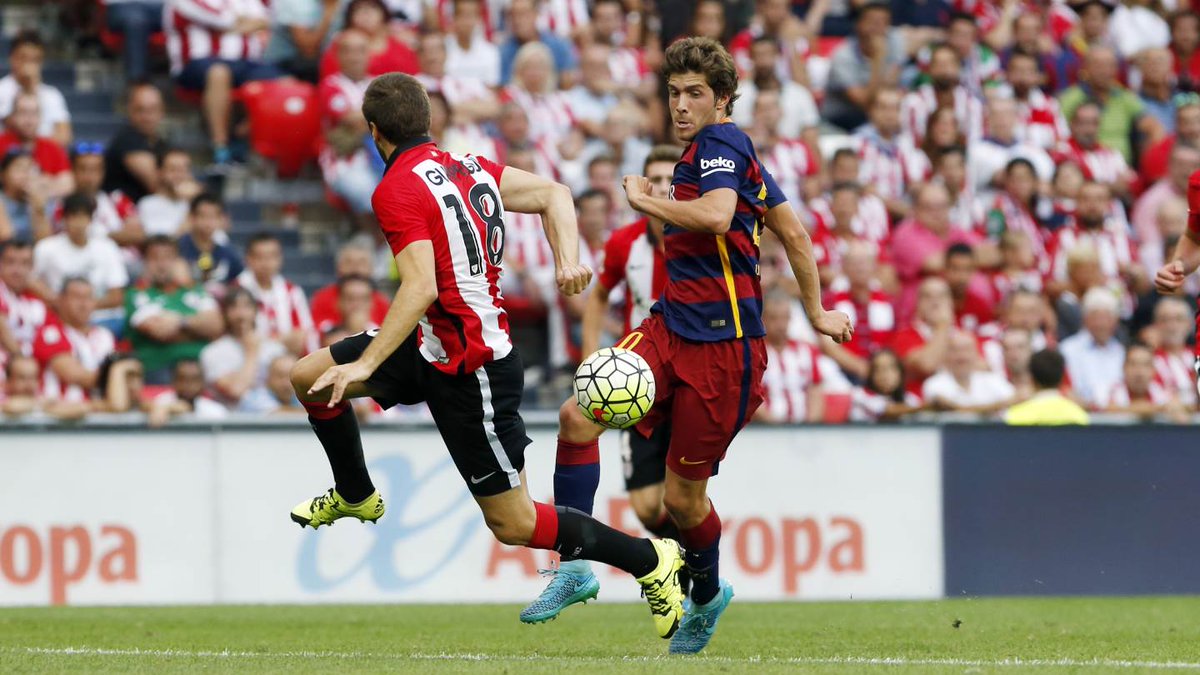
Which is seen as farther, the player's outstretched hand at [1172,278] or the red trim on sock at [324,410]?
the player's outstretched hand at [1172,278]

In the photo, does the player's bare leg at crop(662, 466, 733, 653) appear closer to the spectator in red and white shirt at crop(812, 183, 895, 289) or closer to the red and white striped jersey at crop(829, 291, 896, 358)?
the red and white striped jersey at crop(829, 291, 896, 358)

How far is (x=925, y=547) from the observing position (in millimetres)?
12203

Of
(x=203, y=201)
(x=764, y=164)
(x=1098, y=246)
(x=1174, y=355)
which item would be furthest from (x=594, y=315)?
(x=1098, y=246)

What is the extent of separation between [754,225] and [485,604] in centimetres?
471

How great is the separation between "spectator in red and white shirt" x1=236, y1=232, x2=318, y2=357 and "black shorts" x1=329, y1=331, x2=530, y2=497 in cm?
575

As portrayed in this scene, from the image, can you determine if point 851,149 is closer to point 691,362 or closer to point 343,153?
point 343,153

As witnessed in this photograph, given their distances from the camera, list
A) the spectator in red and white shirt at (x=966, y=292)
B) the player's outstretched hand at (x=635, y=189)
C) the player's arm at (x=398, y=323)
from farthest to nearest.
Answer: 1. the spectator in red and white shirt at (x=966, y=292)
2. the player's outstretched hand at (x=635, y=189)
3. the player's arm at (x=398, y=323)

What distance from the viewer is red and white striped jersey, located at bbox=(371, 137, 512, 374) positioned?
7.30m

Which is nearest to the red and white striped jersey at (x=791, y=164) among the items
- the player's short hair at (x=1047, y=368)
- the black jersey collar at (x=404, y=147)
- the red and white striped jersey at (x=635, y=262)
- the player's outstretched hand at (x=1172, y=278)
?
the player's short hair at (x=1047, y=368)

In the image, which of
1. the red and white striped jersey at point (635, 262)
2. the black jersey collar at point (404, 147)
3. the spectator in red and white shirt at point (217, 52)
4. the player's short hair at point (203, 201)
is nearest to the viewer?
the black jersey collar at point (404, 147)

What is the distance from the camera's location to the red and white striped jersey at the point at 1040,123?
16.5 metres

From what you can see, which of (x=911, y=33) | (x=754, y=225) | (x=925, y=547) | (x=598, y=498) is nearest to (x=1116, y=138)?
(x=911, y=33)

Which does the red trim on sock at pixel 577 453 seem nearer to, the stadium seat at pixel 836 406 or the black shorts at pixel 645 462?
the black shorts at pixel 645 462

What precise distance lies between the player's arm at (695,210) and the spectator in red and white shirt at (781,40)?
8595 millimetres
